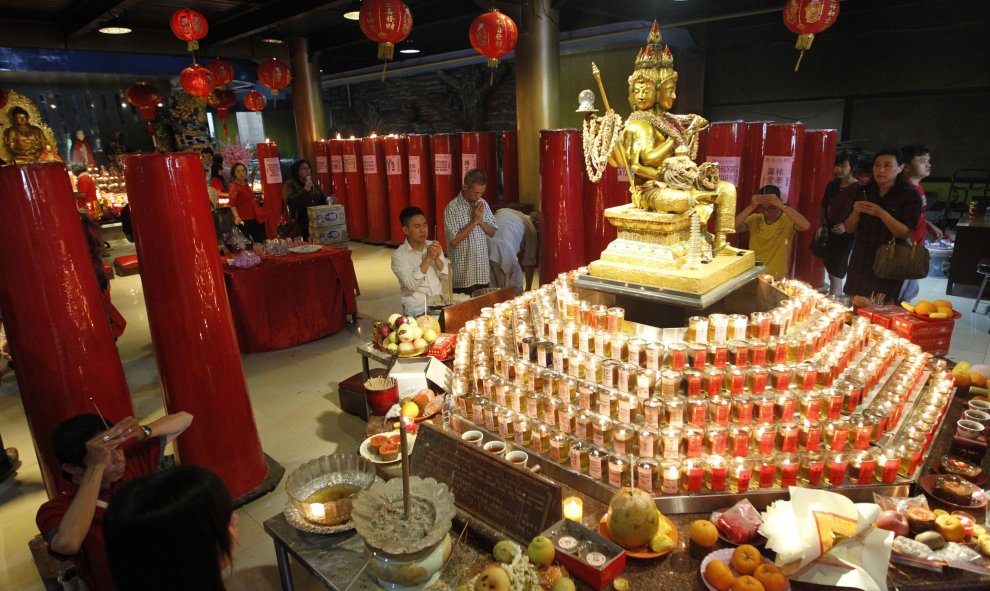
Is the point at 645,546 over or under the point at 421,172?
under

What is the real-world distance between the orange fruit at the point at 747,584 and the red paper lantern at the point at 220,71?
10.4 metres

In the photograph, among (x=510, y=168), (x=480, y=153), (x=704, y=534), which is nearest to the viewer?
(x=704, y=534)

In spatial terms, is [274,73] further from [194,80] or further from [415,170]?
[415,170]

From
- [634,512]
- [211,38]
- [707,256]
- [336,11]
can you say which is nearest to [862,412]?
[707,256]

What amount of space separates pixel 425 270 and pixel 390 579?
117 inches

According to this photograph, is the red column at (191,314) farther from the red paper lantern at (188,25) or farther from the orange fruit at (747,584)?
the red paper lantern at (188,25)

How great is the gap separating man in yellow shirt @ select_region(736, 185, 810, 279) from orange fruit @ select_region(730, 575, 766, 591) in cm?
314

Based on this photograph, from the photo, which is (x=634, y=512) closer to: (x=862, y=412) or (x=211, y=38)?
(x=862, y=412)

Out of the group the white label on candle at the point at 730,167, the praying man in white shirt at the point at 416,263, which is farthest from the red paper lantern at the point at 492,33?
the white label on candle at the point at 730,167

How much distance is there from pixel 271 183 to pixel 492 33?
7.09m

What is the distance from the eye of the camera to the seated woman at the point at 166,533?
1313 mm

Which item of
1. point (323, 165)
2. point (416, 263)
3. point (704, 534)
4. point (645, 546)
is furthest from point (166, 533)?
point (323, 165)

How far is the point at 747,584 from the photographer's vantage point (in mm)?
1825

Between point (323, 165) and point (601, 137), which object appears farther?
point (323, 165)
